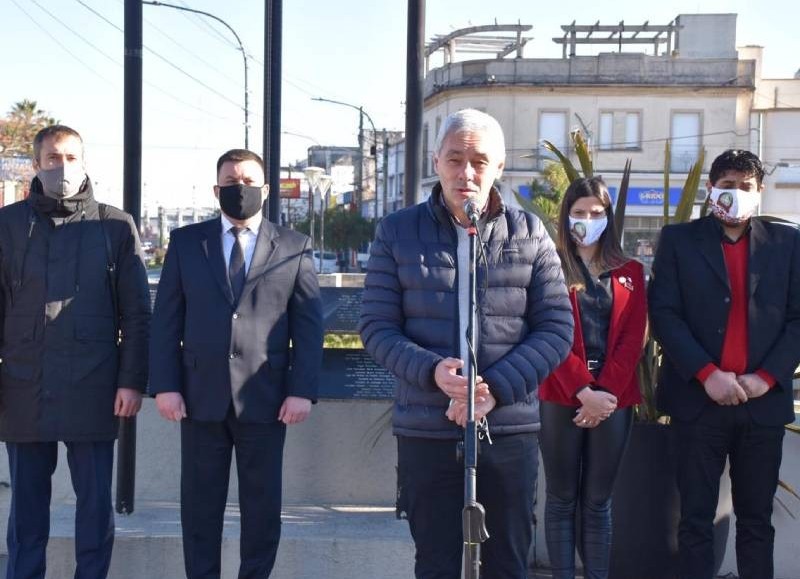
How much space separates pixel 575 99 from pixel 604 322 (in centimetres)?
4229

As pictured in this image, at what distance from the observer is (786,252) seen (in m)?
4.40

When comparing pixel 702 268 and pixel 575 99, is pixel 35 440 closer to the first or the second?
pixel 702 268

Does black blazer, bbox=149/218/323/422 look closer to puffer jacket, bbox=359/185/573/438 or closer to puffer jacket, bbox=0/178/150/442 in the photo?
puffer jacket, bbox=0/178/150/442

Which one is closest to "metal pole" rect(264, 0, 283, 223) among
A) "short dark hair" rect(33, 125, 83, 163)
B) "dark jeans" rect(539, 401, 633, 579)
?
"short dark hair" rect(33, 125, 83, 163)

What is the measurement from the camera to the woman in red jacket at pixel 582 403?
429 centimetres

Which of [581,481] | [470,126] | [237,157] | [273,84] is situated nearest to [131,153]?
[273,84]

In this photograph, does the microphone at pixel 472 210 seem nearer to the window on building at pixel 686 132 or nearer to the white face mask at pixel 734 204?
the white face mask at pixel 734 204

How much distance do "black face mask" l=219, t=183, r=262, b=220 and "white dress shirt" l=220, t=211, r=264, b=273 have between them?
6cm

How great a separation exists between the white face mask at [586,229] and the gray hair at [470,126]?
1190 millimetres

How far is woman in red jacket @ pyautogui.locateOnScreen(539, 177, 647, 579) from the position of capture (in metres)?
4.29

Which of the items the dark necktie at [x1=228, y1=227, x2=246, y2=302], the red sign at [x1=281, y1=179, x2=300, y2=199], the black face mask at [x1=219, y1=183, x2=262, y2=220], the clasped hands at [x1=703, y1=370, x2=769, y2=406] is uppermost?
the red sign at [x1=281, y1=179, x2=300, y2=199]

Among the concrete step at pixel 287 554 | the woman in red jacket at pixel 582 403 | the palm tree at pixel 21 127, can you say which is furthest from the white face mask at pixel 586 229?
the palm tree at pixel 21 127

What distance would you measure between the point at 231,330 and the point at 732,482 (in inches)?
90.4

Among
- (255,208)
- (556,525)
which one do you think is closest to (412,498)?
(556,525)
